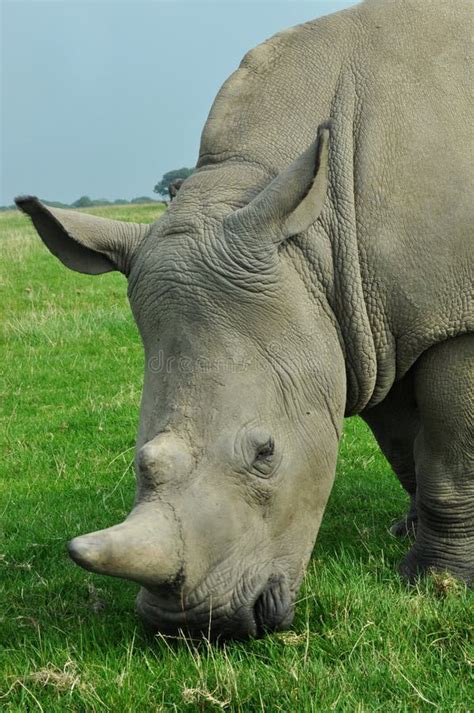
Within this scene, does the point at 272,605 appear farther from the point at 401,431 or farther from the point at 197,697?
the point at 401,431

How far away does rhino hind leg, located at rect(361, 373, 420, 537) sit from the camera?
565 centimetres

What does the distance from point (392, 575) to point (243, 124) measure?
226 centimetres

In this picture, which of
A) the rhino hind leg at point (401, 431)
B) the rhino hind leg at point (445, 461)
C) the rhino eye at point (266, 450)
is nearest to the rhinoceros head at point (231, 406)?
the rhino eye at point (266, 450)

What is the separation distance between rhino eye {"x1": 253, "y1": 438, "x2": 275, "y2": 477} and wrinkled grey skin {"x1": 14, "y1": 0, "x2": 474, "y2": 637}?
0.04 ft

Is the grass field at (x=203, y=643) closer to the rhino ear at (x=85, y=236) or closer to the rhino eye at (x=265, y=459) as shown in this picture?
the rhino eye at (x=265, y=459)

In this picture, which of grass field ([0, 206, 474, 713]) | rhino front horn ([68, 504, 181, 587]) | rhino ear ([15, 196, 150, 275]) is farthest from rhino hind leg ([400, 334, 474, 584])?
rhino front horn ([68, 504, 181, 587])

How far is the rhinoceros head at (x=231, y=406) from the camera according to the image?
4332mm

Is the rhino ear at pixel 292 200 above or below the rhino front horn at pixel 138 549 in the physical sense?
above

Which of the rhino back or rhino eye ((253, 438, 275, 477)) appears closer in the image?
rhino eye ((253, 438, 275, 477))

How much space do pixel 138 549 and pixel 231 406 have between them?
72 cm

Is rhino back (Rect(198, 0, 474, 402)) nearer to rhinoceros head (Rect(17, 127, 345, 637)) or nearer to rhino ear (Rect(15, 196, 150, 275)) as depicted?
rhinoceros head (Rect(17, 127, 345, 637))

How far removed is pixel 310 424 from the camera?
4.77 metres

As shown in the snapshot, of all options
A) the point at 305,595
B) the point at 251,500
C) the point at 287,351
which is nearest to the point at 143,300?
the point at 287,351

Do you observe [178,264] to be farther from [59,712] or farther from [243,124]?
[59,712]
